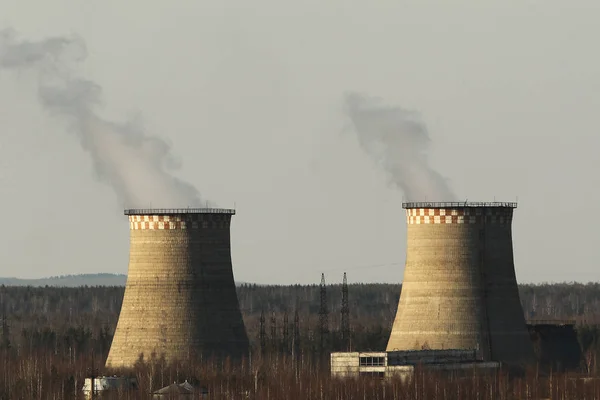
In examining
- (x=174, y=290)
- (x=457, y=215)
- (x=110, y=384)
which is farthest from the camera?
(x=174, y=290)

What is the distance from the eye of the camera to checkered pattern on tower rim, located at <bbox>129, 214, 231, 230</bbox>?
56.7 m

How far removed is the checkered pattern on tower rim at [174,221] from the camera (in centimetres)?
5666

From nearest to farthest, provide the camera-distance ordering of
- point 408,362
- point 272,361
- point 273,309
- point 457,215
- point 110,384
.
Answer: point 408,362, point 457,215, point 110,384, point 272,361, point 273,309

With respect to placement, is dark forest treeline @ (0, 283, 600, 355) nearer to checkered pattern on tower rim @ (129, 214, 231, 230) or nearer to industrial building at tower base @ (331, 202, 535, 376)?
checkered pattern on tower rim @ (129, 214, 231, 230)

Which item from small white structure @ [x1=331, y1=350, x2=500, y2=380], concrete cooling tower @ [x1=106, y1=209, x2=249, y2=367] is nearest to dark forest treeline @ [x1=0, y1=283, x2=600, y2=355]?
concrete cooling tower @ [x1=106, y1=209, x2=249, y2=367]

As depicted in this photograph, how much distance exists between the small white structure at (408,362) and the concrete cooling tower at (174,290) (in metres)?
5.72

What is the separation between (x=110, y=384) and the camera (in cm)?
5556

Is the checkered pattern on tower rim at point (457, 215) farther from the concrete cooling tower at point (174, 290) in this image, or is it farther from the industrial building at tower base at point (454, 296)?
the concrete cooling tower at point (174, 290)

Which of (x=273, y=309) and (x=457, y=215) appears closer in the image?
(x=457, y=215)

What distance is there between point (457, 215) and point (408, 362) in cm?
475

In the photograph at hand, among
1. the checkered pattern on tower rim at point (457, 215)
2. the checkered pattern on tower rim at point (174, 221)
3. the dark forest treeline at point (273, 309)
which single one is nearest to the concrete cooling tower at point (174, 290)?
the checkered pattern on tower rim at point (174, 221)

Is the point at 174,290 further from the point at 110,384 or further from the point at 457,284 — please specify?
the point at 457,284

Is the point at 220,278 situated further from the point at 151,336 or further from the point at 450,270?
the point at 450,270

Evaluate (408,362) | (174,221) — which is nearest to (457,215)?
(408,362)
